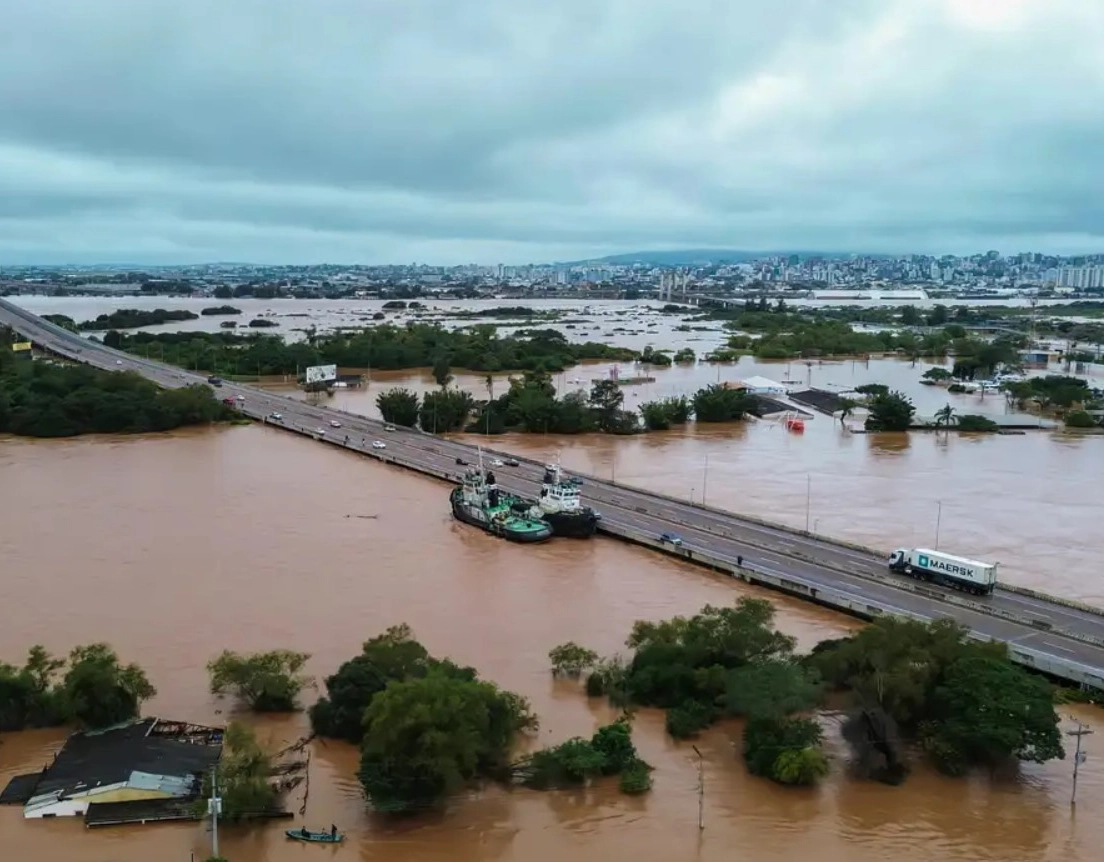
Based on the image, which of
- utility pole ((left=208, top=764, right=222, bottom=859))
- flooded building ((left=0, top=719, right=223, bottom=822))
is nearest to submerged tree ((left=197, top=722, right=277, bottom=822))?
utility pole ((left=208, top=764, right=222, bottom=859))

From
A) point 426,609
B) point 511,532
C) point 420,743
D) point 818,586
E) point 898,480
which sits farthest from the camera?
point 898,480

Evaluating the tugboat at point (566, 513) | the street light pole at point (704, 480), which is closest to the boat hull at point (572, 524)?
the tugboat at point (566, 513)

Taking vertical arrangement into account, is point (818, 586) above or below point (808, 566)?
above

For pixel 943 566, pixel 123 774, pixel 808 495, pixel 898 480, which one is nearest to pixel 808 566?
pixel 943 566

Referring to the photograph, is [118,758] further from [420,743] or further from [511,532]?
[511,532]

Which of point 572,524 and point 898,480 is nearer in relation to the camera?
point 572,524

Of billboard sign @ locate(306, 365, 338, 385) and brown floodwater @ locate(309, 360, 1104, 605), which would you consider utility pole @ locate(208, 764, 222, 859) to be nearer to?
brown floodwater @ locate(309, 360, 1104, 605)

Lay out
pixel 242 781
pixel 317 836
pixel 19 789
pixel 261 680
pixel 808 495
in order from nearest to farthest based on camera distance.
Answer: pixel 317 836 < pixel 242 781 < pixel 19 789 < pixel 261 680 < pixel 808 495
